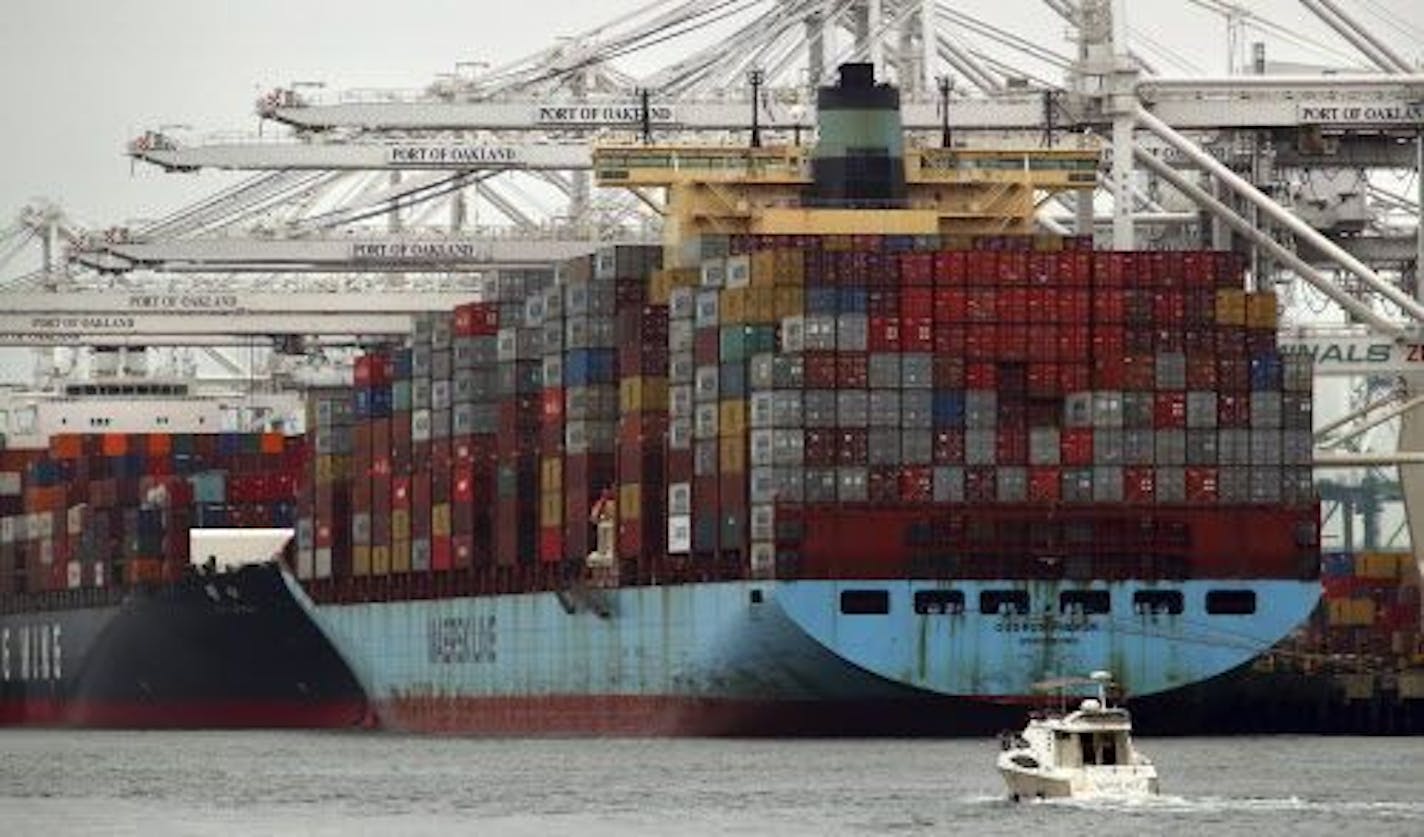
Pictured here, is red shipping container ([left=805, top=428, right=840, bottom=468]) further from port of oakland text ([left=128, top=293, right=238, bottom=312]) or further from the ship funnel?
port of oakland text ([left=128, top=293, right=238, bottom=312])

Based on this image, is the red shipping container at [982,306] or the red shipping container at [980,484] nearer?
the red shipping container at [980,484]

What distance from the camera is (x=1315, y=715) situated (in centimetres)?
10319

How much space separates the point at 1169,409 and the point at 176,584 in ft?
116

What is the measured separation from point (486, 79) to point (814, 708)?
1969 cm

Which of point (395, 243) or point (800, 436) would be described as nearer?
point (800, 436)

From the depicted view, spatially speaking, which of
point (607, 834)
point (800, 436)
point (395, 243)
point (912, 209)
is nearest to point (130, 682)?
point (395, 243)

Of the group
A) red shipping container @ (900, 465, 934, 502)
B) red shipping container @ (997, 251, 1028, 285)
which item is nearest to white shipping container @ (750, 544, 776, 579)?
red shipping container @ (900, 465, 934, 502)

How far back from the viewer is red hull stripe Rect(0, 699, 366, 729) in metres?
124

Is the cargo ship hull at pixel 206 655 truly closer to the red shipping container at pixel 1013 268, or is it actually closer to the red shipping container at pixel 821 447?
the red shipping container at pixel 821 447

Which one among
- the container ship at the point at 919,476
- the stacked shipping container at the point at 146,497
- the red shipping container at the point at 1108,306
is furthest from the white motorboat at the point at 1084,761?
the stacked shipping container at the point at 146,497

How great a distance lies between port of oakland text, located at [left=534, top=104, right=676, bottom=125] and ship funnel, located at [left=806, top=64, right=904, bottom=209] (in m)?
4.92

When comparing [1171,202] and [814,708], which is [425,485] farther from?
[1171,202]

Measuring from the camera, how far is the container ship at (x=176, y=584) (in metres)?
123

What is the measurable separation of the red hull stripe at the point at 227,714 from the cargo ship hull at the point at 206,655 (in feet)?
0.08
